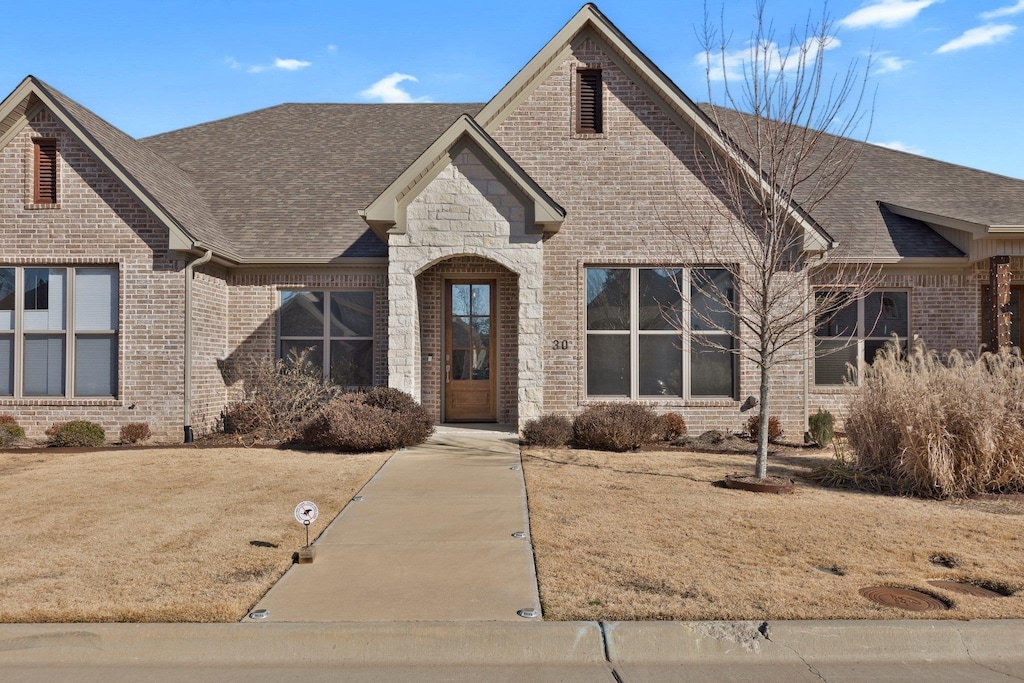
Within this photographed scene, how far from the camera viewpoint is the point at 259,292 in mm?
14906

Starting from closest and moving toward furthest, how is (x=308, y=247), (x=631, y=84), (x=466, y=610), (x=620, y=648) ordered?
(x=620, y=648) → (x=466, y=610) → (x=631, y=84) → (x=308, y=247)

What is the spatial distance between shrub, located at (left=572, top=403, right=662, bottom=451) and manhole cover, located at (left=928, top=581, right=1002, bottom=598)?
21.0 feet

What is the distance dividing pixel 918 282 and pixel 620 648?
13.2 metres

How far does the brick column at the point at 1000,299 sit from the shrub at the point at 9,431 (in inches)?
705

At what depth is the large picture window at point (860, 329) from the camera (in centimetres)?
1489

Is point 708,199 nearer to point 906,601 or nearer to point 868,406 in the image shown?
point 868,406

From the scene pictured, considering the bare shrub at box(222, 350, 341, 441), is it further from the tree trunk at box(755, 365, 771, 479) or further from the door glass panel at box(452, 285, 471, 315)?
the tree trunk at box(755, 365, 771, 479)

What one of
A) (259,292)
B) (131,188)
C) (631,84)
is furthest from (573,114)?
(131,188)

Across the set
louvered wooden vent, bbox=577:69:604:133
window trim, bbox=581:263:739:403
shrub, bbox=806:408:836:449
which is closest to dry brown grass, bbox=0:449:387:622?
window trim, bbox=581:263:739:403

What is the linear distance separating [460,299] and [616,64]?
5.45 metres

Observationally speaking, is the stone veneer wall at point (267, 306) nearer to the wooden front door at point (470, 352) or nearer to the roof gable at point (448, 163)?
the wooden front door at point (470, 352)

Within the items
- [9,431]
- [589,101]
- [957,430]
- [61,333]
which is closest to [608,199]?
[589,101]

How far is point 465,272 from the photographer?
47.8 feet

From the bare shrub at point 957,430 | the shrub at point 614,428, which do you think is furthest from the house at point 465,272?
the bare shrub at point 957,430
